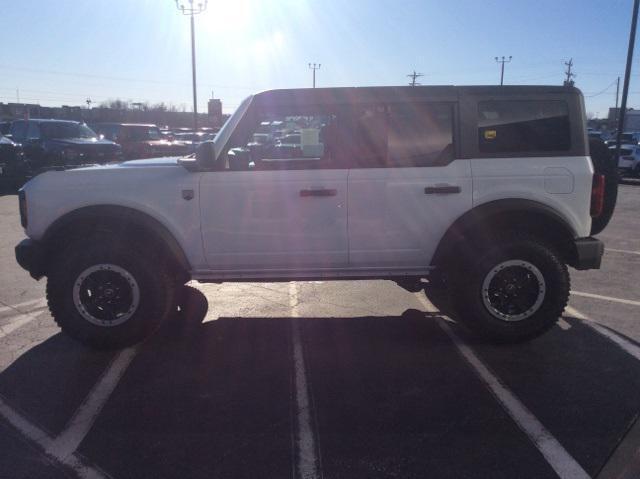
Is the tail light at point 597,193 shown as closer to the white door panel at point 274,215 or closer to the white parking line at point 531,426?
the white parking line at point 531,426

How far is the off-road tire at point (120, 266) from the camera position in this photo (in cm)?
456

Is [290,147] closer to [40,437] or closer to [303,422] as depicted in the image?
[303,422]

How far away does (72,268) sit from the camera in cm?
456

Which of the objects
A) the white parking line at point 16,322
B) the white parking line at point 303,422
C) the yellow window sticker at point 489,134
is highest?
the yellow window sticker at point 489,134

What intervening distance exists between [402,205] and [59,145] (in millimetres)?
16806

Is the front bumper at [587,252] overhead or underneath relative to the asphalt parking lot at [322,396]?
overhead

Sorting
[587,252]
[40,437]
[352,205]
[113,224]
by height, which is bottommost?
[40,437]

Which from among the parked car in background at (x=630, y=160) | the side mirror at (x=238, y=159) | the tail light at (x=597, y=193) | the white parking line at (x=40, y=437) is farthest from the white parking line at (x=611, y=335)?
the parked car in background at (x=630, y=160)

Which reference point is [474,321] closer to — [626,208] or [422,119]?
[422,119]

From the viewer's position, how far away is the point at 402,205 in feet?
15.2

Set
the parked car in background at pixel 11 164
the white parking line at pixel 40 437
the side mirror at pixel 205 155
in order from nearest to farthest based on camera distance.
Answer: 1. the white parking line at pixel 40 437
2. the side mirror at pixel 205 155
3. the parked car in background at pixel 11 164

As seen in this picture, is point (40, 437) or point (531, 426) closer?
point (40, 437)

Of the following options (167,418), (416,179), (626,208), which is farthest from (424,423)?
(626,208)

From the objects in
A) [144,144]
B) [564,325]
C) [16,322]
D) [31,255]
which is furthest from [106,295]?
[144,144]
